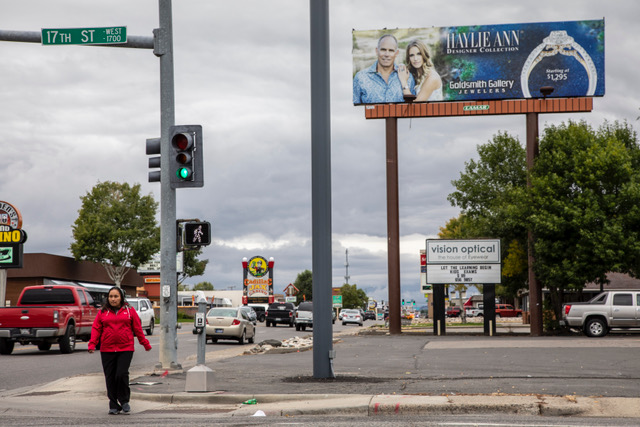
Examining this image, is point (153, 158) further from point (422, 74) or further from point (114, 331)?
point (422, 74)

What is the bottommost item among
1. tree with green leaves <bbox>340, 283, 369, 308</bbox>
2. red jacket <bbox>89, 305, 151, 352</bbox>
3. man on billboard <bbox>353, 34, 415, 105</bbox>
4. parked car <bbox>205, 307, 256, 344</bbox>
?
tree with green leaves <bbox>340, 283, 369, 308</bbox>

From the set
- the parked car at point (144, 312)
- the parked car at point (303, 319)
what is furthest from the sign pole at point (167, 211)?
the parked car at point (303, 319)

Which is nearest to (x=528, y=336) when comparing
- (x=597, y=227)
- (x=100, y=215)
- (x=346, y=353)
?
(x=597, y=227)

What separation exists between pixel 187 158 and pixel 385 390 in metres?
5.80

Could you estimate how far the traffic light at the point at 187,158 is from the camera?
48.3 ft

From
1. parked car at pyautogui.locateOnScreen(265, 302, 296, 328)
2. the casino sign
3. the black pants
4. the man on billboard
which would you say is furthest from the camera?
parked car at pyautogui.locateOnScreen(265, 302, 296, 328)

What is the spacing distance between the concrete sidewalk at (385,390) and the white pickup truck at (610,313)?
12390mm

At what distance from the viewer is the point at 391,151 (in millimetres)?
33938

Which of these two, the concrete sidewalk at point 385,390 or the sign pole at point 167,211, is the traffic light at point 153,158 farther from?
the concrete sidewalk at point 385,390

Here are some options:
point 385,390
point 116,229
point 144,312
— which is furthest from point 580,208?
point 116,229

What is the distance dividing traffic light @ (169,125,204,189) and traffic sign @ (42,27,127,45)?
2295mm

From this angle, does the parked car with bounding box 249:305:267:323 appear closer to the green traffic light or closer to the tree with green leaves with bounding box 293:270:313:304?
the green traffic light

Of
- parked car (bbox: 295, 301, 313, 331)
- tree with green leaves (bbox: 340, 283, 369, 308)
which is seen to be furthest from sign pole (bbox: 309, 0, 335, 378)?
tree with green leaves (bbox: 340, 283, 369, 308)

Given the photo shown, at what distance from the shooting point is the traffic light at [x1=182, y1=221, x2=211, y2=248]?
50.2 ft
